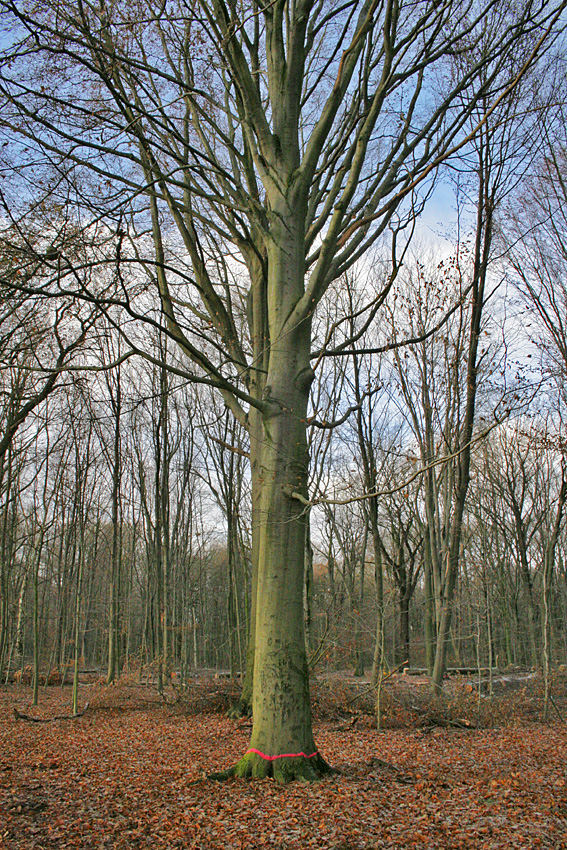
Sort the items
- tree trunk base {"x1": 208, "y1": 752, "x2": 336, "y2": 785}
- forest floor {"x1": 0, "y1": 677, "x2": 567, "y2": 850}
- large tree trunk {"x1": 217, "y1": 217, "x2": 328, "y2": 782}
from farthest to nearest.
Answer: large tree trunk {"x1": 217, "y1": 217, "x2": 328, "y2": 782} → tree trunk base {"x1": 208, "y1": 752, "x2": 336, "y2": 785} → forest floor {"x1": 0, "y1": 677, "x2": 567, "y2": 850}

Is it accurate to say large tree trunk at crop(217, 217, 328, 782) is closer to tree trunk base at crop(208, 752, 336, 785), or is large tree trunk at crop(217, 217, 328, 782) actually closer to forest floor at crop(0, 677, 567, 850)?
tree trunk base at crop(208, 752, 336, 785)

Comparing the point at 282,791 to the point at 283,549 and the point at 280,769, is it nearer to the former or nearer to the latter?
the point at 280,769

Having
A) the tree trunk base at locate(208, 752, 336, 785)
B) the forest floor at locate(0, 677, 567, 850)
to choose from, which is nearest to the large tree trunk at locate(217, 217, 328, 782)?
the tree trunk base at locate(208, 752, 336, 785)

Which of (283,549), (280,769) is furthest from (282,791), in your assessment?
(283,549)


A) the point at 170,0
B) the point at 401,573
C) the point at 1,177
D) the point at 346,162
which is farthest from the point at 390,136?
the point at 401,573

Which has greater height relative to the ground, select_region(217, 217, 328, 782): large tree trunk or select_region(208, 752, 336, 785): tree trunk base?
select_region(217, 217, 328, 782): large tree trunk

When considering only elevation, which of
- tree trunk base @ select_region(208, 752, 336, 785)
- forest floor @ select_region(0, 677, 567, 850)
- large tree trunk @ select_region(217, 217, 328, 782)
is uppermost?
large tree trunk @ select_region(217, 217, 328, 782)

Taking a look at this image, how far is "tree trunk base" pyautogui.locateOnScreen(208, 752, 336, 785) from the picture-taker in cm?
458

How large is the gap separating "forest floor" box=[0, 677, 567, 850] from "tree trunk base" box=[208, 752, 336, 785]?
11 centimetres

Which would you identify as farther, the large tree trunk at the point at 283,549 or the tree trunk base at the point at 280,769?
the large tree trunk at the point at 283,549

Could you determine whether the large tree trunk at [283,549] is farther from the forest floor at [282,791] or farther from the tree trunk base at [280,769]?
the forest floor at [282,791]

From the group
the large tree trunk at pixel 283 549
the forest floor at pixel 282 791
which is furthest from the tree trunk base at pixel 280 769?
the forest floor at pixel 282 791

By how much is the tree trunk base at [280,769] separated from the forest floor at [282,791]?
112 mm

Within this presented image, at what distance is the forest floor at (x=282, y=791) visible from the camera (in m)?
3.70
